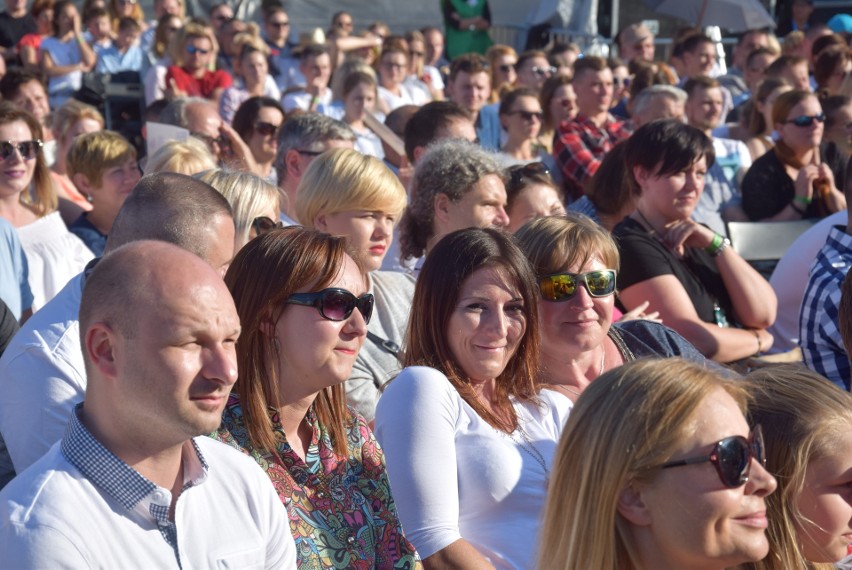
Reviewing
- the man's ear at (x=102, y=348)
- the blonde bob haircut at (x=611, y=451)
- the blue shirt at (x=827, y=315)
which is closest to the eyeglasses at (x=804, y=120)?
the blue shirt at (x=827, y=315)

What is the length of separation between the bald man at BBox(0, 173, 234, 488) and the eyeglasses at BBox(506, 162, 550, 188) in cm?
215

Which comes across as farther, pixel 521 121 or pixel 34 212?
pixel 521 121

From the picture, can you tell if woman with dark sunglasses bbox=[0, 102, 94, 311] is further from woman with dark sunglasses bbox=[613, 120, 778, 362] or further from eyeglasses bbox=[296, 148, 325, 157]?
woman with dark sunglasses bbox=[613, 120, 778, 362]

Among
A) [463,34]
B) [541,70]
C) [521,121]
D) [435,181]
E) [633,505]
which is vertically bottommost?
[463,34]

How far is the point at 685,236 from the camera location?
5230 millimetres

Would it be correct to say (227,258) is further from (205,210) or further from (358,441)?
(358,441)

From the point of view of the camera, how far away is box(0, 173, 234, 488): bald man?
121 inches

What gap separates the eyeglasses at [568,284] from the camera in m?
3.82

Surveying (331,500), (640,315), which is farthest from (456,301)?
(640,315)

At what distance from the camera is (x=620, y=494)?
2229 millimetres

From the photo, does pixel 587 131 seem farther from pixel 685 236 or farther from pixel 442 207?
pixel 442 207

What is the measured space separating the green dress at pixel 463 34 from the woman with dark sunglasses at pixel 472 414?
1292 cm

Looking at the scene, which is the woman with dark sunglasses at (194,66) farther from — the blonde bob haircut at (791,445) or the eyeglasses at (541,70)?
the blonde bob haircut at (791,445)

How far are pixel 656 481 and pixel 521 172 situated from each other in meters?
3.51
